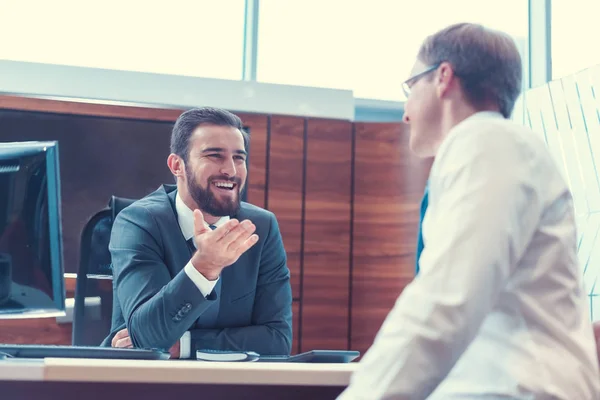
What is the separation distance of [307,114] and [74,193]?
129 centimetres

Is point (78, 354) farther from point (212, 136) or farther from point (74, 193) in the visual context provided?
point (74, 193)

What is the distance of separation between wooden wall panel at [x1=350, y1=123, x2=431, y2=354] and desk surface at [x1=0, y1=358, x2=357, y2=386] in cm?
315

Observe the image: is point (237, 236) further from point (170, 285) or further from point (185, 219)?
point (185, 219)

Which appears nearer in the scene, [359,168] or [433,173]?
[433,173]

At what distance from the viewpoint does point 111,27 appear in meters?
4.57

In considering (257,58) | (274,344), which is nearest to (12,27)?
(257,58)

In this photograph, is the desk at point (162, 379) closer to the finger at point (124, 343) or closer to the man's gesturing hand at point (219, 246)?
the man's gesturing hand at point (219, 246)

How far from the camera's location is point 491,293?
1.15 m

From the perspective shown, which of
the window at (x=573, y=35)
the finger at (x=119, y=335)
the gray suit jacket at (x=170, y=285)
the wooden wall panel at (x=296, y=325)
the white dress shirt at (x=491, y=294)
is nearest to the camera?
the white dress shirt at (x=491, y=294)

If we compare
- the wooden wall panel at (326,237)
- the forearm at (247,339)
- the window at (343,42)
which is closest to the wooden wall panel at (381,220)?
the wooden wall panel at (326,237)

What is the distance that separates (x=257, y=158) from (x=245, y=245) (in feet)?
7.43

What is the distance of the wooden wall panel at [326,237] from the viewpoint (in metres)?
4.39


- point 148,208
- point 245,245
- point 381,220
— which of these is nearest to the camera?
point 245,245

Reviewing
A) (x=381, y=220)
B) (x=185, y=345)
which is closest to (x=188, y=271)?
(x=185, y=345)
